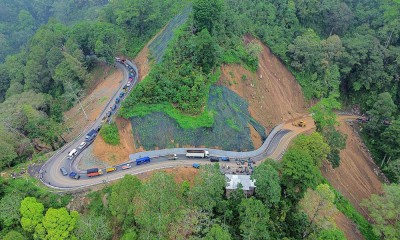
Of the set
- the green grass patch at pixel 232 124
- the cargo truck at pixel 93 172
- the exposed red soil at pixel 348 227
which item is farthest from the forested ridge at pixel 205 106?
the cargo truck at pixel 93 172

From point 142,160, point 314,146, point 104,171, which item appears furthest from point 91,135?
point 314,146

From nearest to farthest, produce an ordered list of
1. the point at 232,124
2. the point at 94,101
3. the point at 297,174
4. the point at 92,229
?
the point at 92,229
the point at 297,174
the point at 232,124
the point at 94,101

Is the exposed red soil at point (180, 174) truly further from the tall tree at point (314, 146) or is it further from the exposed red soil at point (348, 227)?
the exposed red soil at point (348, 227)

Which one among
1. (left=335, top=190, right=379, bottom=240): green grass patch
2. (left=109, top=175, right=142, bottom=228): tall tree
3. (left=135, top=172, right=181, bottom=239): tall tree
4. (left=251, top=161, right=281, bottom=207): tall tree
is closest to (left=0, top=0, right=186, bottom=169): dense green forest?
(left=109, top=175, right=142, bottom=228): tall tree

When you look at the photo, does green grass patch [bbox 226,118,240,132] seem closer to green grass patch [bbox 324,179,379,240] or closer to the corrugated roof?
the corrugated roof

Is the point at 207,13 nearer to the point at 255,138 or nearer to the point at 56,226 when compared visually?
the point at 255,138
